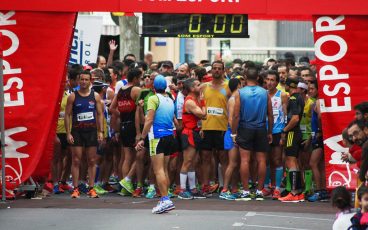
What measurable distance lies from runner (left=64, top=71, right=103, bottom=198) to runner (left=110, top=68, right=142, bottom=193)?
564 millimetres

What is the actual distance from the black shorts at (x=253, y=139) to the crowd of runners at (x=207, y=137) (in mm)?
15

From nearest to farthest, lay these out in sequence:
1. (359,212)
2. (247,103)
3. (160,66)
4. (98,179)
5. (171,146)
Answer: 1. (359,212)
2. (171,146)
3. (247,103)
4. (98,179)
5. (160,66)

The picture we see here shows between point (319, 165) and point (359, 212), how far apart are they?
7.26 metres

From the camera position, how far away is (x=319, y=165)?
19688 mm

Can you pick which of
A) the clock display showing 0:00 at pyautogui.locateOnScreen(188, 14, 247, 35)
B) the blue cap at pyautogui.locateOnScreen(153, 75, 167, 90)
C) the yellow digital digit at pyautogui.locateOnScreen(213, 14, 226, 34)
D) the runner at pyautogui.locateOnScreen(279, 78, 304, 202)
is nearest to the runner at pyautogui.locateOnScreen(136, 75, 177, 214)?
the blue cap at pyautogui.locateOnScreen(153, 75, 167, 90)

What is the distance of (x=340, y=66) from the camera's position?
18812mm

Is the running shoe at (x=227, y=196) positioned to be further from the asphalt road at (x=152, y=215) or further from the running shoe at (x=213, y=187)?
the running shoe at (x=213, y=187)

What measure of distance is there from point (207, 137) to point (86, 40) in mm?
6649

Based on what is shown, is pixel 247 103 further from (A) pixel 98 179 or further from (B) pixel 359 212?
(B) pixel 359 212

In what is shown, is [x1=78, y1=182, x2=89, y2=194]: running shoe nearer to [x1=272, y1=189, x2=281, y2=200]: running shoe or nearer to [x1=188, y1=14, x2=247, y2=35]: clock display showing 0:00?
[x1=272, y1=189, x2=281, y2=200]: running shoe

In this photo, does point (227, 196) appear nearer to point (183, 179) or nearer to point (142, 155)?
point (183, 179)

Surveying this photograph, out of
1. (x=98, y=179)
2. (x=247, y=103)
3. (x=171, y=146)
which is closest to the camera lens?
(x=171, y=146)

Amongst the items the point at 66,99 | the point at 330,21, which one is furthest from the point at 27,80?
the point at 330,21

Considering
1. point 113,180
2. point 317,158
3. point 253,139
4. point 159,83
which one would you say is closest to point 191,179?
point 253,139
